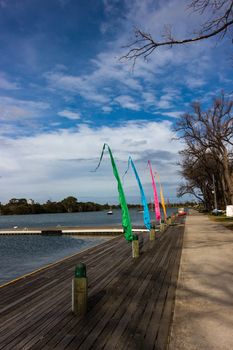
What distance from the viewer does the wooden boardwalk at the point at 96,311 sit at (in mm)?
5379

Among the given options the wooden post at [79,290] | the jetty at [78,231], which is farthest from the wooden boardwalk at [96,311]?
the jetty at [78,231]

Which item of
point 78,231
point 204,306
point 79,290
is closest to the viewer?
point 79,290

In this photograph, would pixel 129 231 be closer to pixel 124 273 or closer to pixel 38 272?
pixel 124 273

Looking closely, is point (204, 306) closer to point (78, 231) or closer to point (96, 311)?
point (96, 311)

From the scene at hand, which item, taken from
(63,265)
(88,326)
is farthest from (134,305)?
(63,265)

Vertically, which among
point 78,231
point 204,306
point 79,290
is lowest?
point 204,306

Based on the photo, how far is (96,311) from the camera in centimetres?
695

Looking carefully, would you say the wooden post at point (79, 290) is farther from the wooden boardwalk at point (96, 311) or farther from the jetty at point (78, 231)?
the jetty at point (78, 231)

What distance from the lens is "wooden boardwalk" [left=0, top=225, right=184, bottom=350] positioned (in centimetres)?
538

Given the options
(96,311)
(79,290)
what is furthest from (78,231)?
(79,290)

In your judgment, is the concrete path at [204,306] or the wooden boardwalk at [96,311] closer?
the concrete path at [204,306]

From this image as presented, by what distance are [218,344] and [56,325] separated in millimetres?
2874

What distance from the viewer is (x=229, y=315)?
638 centimetres

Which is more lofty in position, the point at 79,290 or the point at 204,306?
the point at 79,290
